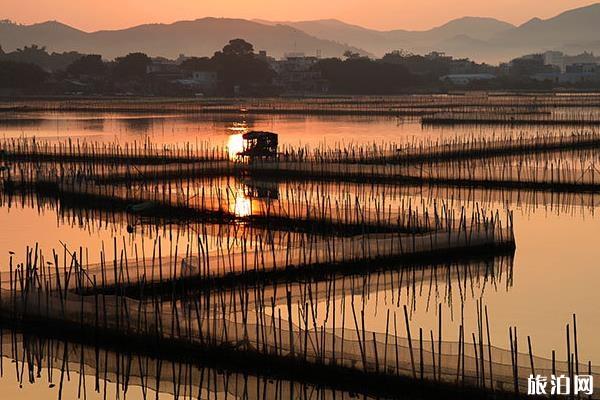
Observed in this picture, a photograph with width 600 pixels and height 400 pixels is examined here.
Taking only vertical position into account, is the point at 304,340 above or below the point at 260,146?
below

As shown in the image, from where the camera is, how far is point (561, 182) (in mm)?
23094

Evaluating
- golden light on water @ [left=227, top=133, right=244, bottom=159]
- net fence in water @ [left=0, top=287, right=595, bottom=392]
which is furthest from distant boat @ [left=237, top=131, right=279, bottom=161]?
net fence in water @ [left=0, top=287, right=595, bottom=392]

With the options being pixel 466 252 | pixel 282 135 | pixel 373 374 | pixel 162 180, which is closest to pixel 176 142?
pixel 282 135

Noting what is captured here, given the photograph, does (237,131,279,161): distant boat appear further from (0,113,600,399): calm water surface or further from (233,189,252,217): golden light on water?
(0,113,600,399): calm water surface

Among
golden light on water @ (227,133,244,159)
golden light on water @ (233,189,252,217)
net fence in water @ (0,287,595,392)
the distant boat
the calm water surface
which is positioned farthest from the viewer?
golden light on water @ (227,133,244,159)

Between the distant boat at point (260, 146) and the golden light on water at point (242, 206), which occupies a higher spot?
the distant boat at point (260, 146)

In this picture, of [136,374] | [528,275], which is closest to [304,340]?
[136,374]

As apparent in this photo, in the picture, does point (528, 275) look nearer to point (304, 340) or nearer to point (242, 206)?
point (304, 340)

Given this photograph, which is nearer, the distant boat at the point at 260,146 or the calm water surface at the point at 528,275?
the calm water surface at the point at 528,275

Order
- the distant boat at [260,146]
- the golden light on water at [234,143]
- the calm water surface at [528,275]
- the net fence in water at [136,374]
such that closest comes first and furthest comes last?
1. the net fence in water at [136,374]
2. the calm water surface at [528,275]
3. the distant boat at [260,146]
4. the golden light on water at [234,143]

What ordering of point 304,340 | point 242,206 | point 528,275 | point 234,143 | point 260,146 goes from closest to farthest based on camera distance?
1. point 304,340
2. point 528,275
3. point 242,206
4. point 260,146
5. point 234,143

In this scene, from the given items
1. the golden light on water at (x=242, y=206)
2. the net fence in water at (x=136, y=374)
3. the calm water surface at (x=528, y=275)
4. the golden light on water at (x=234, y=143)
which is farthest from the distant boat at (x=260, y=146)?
the net fence in water at (x=136, y=374)

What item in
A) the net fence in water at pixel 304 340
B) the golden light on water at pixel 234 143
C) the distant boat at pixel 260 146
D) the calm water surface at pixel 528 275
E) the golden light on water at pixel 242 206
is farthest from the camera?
the golden light on water at pixel 234 143

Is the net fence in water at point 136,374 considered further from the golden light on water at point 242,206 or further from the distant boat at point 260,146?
the distant boat at point 260,146
